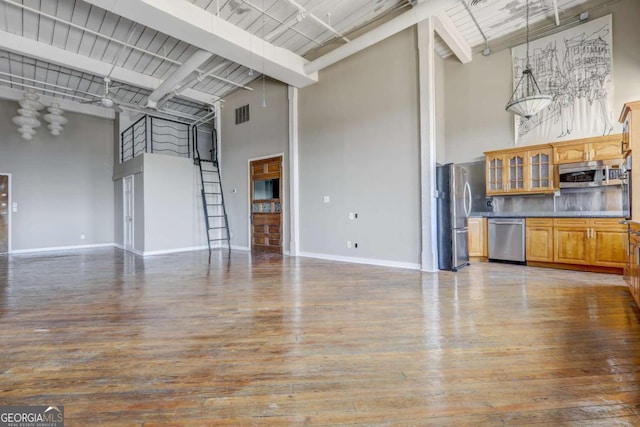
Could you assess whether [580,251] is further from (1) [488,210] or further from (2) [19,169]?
(2) [19,169]

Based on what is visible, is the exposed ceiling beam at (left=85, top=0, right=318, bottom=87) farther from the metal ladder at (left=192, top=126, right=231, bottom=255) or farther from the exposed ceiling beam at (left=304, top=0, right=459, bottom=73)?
the metal ladder at (left=192, top=126, right=231, bottom=255)

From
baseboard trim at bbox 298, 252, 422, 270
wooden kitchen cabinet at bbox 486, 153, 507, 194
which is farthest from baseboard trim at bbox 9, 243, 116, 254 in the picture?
wooden kitchen cabinet at bbox 486, 153, 507, 194

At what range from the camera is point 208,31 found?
4.51 metres

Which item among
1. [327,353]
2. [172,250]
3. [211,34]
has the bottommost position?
[327,353]

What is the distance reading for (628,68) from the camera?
4.54 meters

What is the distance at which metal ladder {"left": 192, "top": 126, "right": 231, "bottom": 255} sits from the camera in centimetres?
807

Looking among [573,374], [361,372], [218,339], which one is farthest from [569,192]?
[218,339]

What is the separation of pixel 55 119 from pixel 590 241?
458 inches

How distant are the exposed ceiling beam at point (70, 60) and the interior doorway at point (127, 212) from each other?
2.36 m

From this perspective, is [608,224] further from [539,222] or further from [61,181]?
[61,181]

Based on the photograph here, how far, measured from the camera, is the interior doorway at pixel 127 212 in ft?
25.6

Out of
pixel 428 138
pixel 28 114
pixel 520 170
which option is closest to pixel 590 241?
pixel 520 170

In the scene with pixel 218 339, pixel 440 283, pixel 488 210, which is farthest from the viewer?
pixel 488 210

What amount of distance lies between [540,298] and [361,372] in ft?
8.40
